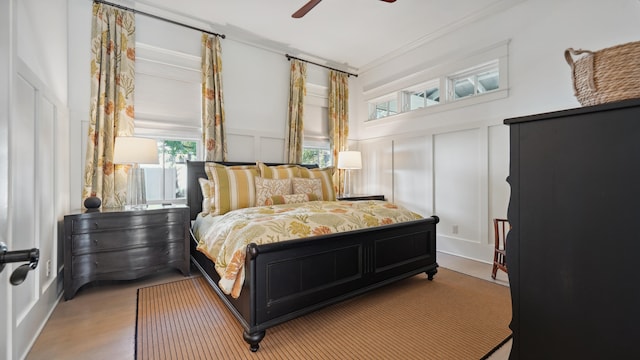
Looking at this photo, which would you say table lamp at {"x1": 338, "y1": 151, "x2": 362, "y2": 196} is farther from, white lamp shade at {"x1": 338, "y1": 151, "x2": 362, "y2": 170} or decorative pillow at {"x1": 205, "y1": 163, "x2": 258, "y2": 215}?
decorative pillow at {"x1": 205, "y1": 163, "x2": 258, "y2": 215}

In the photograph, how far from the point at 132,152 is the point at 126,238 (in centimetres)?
86

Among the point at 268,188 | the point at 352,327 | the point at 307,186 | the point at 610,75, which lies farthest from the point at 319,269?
the point at 610,75

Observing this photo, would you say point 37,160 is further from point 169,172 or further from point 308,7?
point 308,7

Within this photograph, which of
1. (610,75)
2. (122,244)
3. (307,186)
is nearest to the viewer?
(610,75)

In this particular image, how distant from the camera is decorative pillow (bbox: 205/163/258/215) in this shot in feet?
9.96

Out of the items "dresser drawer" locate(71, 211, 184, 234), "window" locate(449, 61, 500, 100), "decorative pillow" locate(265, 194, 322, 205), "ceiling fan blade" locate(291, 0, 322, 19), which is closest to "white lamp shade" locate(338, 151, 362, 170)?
"decorative pillow" locate(265, 194, 322, 205)

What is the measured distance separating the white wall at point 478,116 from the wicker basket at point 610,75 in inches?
105

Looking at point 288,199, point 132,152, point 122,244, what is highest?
point 132,152

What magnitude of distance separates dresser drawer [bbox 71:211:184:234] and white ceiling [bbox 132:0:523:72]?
2503 mm

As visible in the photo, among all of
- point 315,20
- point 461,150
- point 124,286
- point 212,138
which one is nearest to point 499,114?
point 461,150

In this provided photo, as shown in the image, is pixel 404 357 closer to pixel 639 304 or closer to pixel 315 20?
pixel 639 304

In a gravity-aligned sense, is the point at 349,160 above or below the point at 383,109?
below

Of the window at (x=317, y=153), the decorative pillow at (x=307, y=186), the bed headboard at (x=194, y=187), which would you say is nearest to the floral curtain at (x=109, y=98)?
the bed headboard at (x=194, y=187)

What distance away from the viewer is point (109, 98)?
313 cm
